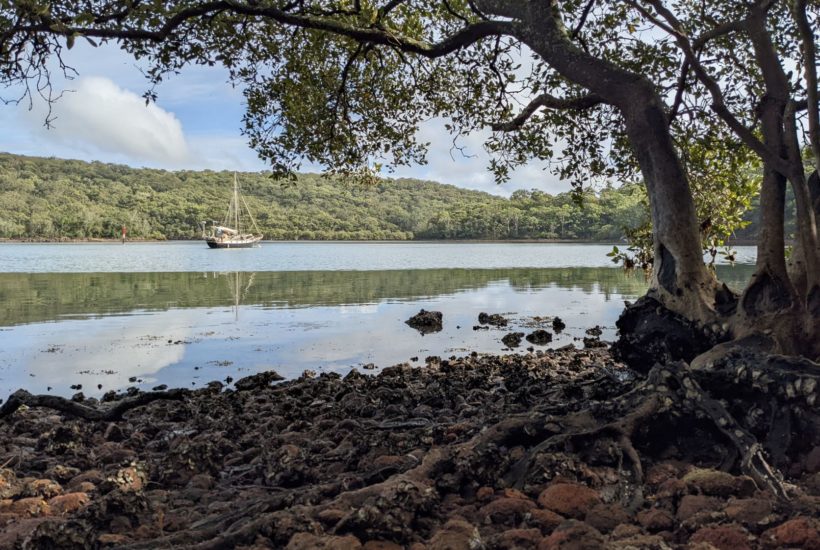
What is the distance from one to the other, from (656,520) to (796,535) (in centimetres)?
67

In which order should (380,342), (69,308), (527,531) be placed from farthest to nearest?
(69,308) < (380,342) < (527,531)

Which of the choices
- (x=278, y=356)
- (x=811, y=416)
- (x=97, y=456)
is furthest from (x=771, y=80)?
(x=278, y=356)

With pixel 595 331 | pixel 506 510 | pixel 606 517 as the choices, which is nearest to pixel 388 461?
pixel 506 510

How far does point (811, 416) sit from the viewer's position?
458 centimetres

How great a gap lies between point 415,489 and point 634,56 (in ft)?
27.5

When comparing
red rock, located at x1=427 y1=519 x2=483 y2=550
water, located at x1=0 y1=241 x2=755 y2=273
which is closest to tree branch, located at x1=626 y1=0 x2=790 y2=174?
red rock, located at x1=427 y1=519 x2=483 y2=550

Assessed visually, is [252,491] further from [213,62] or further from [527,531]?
[213,62]

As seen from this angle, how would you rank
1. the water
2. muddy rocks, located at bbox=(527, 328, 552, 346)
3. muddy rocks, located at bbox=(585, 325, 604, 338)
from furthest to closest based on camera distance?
the water < muddy rocks, located at bbox=(585, 325, 604, 338) < muddy rocks, located at bbox=(527, 328, 552, 346)

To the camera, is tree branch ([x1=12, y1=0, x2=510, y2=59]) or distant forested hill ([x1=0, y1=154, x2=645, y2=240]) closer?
tree branch ([x1=12, y1=0, x2=510, y2=59])

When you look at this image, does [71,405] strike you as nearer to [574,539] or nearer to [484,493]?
[484,493]

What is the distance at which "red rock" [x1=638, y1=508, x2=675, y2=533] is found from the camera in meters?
3.50

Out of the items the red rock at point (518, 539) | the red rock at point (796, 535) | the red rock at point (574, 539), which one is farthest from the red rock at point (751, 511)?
the red rock at point (518, 539)

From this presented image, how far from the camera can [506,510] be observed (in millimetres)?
3805

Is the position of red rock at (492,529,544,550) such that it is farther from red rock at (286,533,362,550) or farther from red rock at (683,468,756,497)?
red rock at (683,468,756,497)
